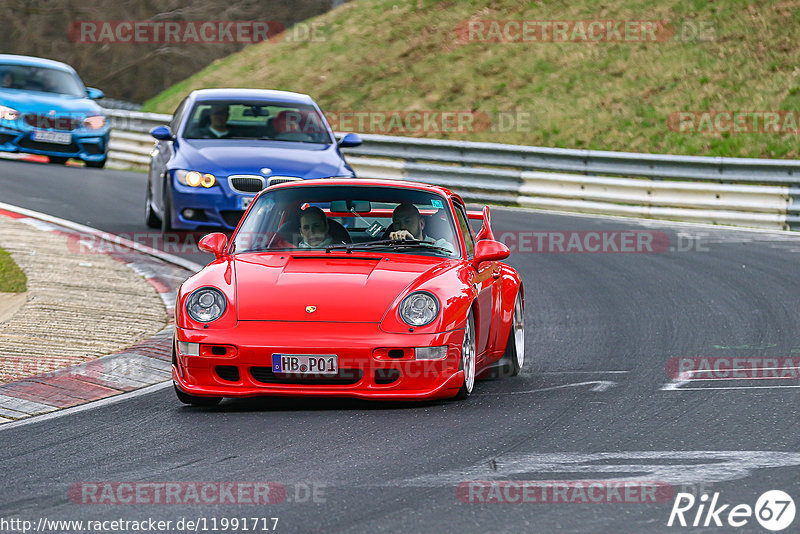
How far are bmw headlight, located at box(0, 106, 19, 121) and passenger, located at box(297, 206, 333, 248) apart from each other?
14.4m

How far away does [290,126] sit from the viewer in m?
15.5

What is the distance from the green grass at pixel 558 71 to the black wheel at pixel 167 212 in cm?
1190

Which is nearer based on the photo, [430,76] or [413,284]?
[413,284]

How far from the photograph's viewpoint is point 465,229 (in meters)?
8.95

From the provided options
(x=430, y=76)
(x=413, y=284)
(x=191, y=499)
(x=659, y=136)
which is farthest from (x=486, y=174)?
(x=191, y=499)

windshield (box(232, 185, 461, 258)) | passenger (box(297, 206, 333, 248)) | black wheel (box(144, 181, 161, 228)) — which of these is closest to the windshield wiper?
windshield (box(232, 185, 461, 258))

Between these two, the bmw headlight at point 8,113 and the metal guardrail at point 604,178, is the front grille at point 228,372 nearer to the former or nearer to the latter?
the metal guardrail at point 604,178

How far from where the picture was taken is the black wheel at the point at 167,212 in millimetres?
14555

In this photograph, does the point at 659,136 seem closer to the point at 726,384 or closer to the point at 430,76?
the point at 430,76

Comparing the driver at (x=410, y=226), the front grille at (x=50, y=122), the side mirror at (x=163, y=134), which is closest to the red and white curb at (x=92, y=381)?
the driver at (x=410, y=226)

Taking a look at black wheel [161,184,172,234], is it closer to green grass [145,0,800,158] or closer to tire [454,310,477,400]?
tire [454,310,477,400]

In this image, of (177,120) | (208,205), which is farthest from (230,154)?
(177,120)

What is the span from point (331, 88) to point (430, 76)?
7.84ft

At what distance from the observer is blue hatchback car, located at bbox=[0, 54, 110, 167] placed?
856 inches
